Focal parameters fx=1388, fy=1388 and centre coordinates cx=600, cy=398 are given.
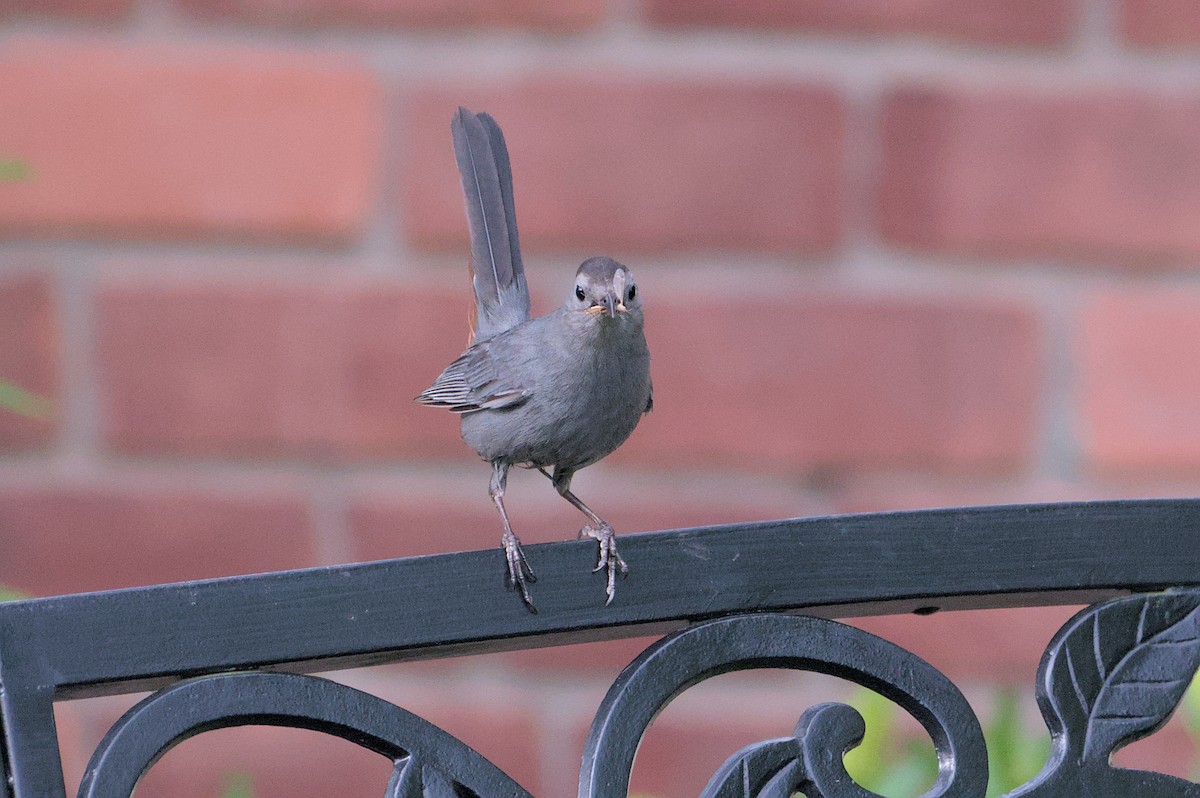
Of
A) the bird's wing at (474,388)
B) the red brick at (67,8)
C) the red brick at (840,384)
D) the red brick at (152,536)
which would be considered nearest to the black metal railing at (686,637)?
the bird's wing at (474,388)

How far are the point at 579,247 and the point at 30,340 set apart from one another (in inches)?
21.4

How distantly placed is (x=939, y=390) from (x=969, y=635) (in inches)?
10.4

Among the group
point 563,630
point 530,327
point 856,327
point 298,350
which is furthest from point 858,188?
point 563,630

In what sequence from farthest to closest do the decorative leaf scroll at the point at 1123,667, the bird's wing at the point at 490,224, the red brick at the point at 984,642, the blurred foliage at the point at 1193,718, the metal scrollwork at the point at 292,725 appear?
1. the red brick at the point at 984,642
2. the bird's wing at the point at 490,224
3. the blurred foliage at the point at 1193,718
4. the decorative leaf scroll at the point at 1123,667
5. the metal scrollwork at the point at 292,725

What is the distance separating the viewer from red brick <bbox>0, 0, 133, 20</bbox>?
4.48ft

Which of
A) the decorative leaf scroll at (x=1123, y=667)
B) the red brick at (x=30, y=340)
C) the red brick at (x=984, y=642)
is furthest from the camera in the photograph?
the red brick at (x=984, y=642)

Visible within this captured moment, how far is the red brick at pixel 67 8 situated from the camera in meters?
1.37

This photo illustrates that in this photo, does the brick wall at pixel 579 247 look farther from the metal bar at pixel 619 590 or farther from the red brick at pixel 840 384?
the metal bar at pixel 619 590

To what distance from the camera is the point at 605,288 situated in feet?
3.74

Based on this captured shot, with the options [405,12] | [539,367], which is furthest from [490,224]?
[405,12]

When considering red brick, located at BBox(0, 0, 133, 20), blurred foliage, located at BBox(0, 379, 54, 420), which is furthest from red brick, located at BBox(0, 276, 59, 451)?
red brick, located at BBox(0, 0, 133, 20)

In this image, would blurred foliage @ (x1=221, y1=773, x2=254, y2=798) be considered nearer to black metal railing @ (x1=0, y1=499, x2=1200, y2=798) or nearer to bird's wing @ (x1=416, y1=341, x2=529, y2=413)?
bird's wing @ (x1=416, y1=341, x2=529, y2=413)

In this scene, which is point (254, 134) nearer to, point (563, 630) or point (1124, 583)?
point (563, 630)

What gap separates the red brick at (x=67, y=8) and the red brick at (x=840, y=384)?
61 centimetres
